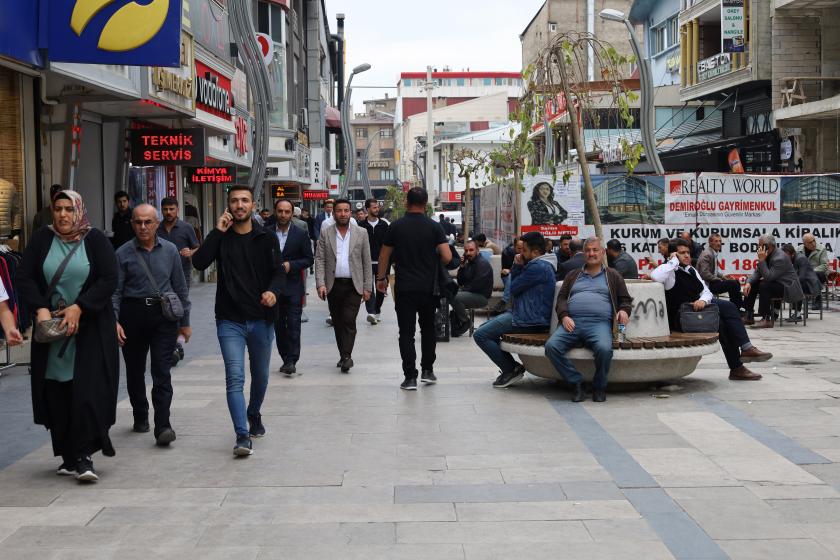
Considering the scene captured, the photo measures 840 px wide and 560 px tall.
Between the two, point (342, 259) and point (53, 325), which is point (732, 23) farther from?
point (53, 325)

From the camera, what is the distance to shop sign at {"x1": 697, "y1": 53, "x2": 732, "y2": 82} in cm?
3356

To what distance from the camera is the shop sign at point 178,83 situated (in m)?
15.5

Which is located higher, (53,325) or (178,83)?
(178,83)

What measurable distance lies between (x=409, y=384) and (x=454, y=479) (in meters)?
3.69

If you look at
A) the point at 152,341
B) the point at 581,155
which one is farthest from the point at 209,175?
the point at 152,341

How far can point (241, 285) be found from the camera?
773 cm

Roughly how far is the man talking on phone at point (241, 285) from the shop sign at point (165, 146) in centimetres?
1086

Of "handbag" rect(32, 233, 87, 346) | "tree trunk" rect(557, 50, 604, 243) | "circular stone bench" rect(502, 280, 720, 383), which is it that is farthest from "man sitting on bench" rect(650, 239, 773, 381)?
"handbag" rect(32, 233, 87, 346)

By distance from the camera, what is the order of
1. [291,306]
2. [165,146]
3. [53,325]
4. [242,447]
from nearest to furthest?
[53,325], [242,447], [291,306], [165,146]

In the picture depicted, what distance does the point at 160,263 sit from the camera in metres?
8.38

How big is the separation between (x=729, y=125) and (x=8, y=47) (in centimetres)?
3006

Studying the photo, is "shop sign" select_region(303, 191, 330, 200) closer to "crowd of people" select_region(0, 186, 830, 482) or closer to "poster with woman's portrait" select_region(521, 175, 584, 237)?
"poster with woman's portrait" select_region(521, 175, 584, 237)

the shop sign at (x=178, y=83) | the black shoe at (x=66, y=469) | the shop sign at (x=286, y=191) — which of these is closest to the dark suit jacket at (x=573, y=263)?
the shop sign at (x=178, y=83)

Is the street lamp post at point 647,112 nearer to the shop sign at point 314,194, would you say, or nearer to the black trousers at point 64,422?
the black trousers at point 64,422
